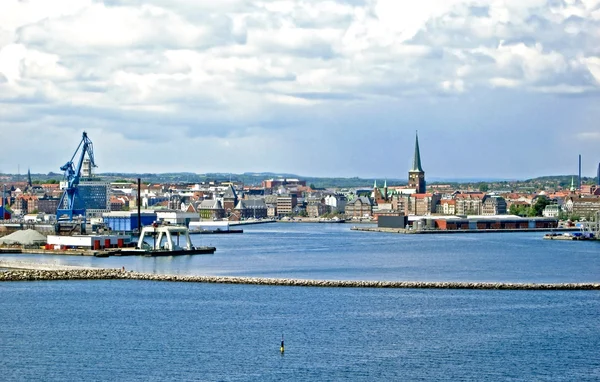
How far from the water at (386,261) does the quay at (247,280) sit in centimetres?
210

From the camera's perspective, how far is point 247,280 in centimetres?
3075

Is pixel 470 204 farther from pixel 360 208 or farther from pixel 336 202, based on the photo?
pixel 336 202

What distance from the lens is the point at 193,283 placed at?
30906 millimetres

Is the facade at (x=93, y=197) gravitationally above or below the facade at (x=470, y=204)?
above

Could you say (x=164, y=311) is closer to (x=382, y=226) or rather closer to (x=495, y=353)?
(x=495, y=353)

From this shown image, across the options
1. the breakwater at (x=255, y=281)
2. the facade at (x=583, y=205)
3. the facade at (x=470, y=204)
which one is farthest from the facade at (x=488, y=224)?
the breakwater at (x=255, y=281)

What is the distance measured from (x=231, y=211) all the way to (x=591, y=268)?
69.8m

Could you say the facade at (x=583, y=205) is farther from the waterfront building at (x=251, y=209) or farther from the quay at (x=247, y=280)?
the quay at (x=247, y=280)

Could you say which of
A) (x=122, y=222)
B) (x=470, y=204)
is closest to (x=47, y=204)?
(x=470, y=204)

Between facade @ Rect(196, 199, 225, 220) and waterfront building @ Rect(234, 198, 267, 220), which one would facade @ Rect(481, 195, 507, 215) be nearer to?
waterfront building @ Rect(234, 198, 267, 220)

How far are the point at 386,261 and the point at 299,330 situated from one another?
1909cm

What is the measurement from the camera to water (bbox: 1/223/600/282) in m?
33.9

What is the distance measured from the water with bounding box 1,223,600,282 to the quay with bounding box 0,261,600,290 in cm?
210

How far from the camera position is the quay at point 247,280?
29.1 meters
